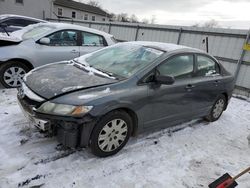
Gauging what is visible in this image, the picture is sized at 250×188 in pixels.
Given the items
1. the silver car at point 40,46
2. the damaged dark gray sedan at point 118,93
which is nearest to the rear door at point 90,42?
the silver car at point 40,46

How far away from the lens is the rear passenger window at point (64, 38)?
17.9 ft

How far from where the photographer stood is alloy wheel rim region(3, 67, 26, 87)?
16.0 feet

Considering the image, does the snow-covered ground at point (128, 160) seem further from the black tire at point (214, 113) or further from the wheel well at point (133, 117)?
the black tire at point (214, 113)

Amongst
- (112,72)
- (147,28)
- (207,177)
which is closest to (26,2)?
(147,28)

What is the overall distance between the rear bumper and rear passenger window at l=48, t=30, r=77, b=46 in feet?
10.3

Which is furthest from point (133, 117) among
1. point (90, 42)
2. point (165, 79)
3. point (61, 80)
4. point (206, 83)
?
point (90, 42)

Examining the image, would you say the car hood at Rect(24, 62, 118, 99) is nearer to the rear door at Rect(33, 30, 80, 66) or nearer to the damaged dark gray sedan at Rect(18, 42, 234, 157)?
the damaged dark gray sedan at Rect(18, 42, 234, 157)

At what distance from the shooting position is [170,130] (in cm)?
410

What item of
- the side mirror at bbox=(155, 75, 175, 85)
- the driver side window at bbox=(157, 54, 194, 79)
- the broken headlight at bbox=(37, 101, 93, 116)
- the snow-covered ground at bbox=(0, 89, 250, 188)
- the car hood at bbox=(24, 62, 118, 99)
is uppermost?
the driver side window at bbox=(157, 54, 194, 79)

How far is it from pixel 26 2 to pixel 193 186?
2174 cm

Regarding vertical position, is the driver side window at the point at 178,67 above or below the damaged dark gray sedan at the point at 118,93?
above

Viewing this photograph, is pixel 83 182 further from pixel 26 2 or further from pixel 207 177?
pixel 26 2

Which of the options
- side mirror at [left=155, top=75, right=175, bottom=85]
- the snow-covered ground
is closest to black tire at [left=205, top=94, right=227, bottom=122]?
the snow-covered ground

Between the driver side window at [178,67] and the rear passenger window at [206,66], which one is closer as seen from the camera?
the driver side window at [178,67]
